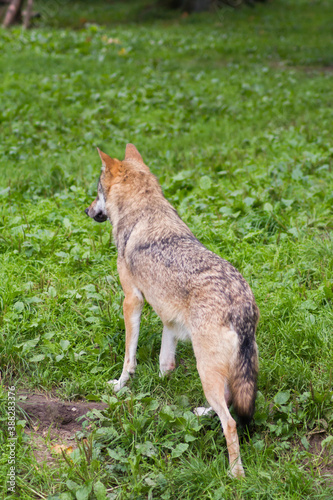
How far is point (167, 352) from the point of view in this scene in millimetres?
3939

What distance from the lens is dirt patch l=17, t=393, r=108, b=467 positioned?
3363 millimetres

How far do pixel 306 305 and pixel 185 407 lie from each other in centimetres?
142

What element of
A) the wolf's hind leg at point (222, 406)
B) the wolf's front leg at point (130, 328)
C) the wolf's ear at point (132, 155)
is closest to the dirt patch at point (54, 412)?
the wolf's front leg at point (130, 328)

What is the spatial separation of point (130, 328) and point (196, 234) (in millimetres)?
1930

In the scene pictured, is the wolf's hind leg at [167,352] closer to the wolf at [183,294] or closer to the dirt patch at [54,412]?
the wolf at [183,294]

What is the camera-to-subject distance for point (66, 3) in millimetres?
27781

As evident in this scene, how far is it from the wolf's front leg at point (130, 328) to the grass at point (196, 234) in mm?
133

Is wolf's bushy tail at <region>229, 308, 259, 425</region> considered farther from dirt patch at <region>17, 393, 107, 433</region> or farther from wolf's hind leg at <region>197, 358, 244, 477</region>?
dirt patch at <region>17, 393, 107, 433</region>

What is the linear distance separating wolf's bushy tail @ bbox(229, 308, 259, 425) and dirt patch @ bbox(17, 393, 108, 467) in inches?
45.2

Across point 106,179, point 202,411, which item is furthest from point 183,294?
point 106,179

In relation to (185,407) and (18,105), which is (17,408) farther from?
(18,105)

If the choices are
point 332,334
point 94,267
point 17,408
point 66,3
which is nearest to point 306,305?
point 332,334

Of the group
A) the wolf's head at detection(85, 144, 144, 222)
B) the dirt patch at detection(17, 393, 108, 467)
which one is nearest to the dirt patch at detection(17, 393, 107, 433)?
the dirt patch at detection(17, 393, 108, 467)

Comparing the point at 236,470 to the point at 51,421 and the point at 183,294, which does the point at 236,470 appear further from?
the point at 51,421
